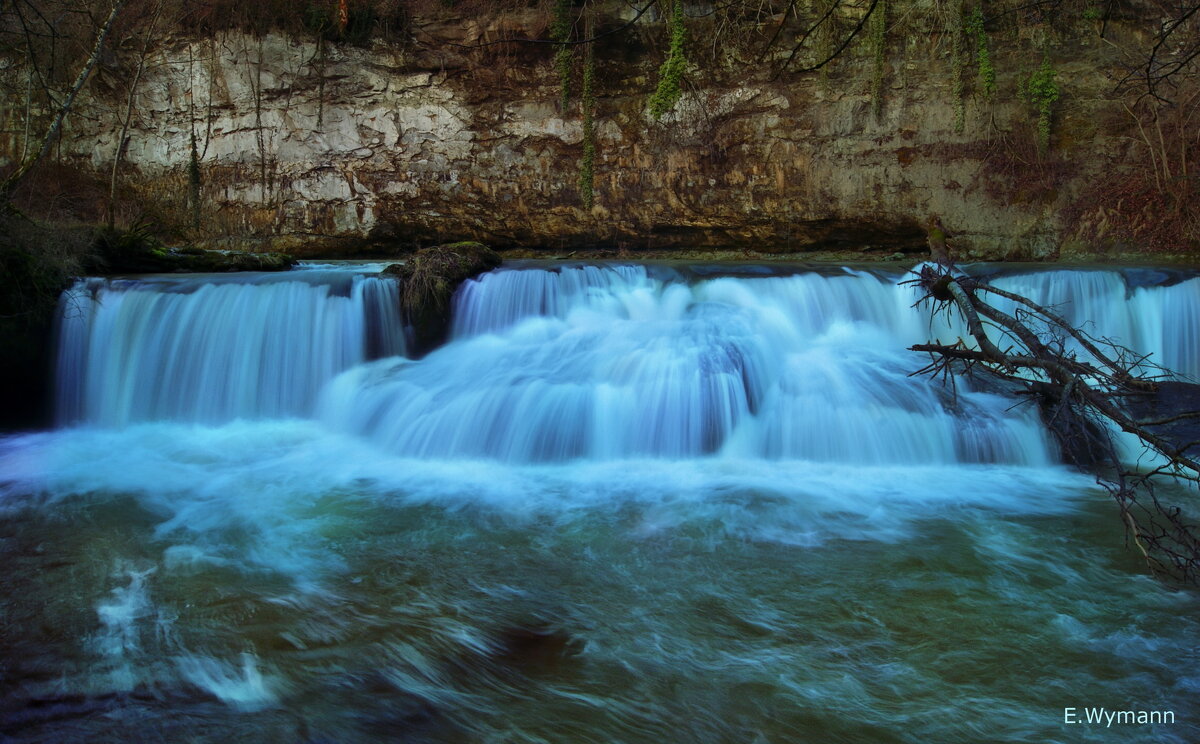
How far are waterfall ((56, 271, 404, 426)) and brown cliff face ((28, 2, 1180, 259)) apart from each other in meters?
5.76

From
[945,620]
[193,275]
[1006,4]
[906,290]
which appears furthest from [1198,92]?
[193,275]

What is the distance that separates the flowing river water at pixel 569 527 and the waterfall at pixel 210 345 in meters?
0.03

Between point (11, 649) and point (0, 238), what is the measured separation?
21.3 feet

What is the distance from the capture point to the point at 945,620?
12.4 ft

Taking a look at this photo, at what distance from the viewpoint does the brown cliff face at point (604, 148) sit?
12500 millimetres

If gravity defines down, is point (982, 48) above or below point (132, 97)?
above

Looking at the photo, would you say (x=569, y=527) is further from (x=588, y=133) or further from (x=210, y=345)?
(x=588, y=133)

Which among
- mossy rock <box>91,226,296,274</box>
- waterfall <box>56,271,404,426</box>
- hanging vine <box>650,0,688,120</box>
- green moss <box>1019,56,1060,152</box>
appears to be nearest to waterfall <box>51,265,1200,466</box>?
waterfall <box>56,271,404,426</box>

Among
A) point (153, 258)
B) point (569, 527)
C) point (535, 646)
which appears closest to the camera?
point (535, 646)

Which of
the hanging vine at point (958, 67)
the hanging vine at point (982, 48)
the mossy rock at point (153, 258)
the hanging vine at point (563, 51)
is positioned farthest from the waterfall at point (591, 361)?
the hanging vine at point (563, 51)

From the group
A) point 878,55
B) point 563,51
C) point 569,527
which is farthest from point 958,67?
point 569,527

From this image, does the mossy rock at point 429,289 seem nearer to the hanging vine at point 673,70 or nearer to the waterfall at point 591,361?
the waterfall at point 591,361

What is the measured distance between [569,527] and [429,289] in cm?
474

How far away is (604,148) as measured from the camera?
546 inches
